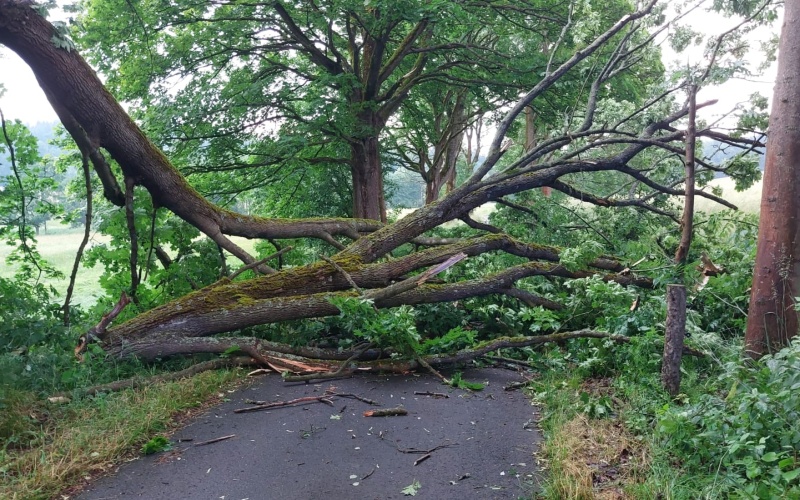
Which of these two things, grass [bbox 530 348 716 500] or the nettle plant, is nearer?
the nettle plant

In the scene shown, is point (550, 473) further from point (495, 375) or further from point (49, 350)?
point (49, 350)

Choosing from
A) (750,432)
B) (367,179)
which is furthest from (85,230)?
(367,179)

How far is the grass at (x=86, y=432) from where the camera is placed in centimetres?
365

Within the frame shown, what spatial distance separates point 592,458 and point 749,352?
5.63 feet

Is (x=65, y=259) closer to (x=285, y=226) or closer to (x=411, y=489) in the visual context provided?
(x=285, y=226)

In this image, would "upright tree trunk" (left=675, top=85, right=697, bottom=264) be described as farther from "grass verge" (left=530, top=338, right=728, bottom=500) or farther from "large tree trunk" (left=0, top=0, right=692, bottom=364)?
"large tree trunk" (left=0, top=0, right=692, bottom=364)

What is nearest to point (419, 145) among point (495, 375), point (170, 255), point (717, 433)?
point (170, 255)

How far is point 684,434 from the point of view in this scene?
3535mm

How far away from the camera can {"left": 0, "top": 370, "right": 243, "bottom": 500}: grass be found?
3.65 metres

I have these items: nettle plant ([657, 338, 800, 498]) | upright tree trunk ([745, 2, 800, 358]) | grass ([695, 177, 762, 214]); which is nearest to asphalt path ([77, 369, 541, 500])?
nettle plant ([657, 338, 800, 498])

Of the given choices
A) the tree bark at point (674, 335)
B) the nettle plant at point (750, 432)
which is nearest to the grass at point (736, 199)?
the tree bark at point (674, 335)

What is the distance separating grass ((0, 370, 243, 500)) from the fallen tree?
96 cm

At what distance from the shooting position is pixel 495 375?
6543 millimetres

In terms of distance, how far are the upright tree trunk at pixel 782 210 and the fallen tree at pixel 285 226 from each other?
7.70ft
